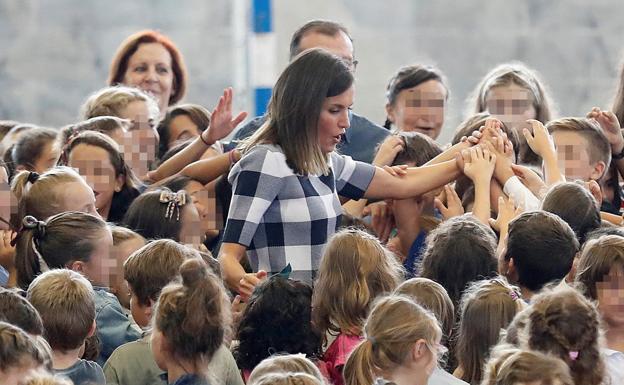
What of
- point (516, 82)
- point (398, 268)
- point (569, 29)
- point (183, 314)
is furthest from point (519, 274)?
point (569, 29)

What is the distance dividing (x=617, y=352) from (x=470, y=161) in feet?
3.48

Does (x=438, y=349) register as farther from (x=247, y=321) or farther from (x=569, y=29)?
(x=569, y=29)

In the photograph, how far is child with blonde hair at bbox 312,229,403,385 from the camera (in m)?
3.61

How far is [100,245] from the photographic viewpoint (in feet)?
12.8

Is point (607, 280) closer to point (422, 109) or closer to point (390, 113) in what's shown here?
point (422, 109)

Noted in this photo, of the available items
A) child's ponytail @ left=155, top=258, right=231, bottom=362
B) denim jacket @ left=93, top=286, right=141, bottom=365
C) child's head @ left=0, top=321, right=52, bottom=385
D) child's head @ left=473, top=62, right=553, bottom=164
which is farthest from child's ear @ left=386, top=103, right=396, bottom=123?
child's head @ left=0, top=321, right=52, bottom=385

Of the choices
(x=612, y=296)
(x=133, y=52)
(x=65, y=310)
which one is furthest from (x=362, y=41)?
(x=65, y=310)

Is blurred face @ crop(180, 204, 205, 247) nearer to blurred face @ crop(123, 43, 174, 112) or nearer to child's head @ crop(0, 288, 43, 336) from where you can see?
child's head @ crop(0, 288, 43, 336)

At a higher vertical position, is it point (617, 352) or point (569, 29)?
point (569, 29)

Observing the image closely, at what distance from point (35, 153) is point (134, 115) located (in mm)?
507

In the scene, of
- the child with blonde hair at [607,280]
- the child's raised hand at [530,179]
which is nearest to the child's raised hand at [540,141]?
the child's raised hand at [530,179]

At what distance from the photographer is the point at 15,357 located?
286cm

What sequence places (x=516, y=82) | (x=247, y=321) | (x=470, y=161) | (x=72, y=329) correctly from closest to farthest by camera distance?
1. (x=72, y=329)
2. (x=247, y=321)
3. (x=470, y=161)
4. (x=516, y=82)

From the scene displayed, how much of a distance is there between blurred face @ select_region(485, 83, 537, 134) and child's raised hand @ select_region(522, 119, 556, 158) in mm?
477
